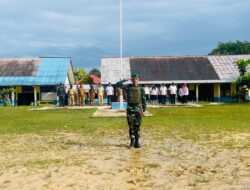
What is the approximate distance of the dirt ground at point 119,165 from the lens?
17.7ft

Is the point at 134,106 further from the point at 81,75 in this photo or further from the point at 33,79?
the point at 81,75

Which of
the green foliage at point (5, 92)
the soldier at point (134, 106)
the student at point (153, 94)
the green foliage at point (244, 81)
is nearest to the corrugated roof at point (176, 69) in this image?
the green foliage at point (244, 81)

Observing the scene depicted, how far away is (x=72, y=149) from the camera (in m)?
8.52

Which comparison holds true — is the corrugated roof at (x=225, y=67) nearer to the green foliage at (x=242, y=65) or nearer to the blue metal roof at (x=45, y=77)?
the green foliage at (x=242, y=65)

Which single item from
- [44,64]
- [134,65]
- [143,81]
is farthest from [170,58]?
[44,64]

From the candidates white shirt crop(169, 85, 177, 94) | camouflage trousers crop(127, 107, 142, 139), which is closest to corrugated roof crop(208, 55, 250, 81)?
white shirt crop(169, 85, 177, 94)

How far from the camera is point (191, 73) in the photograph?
1356 inches

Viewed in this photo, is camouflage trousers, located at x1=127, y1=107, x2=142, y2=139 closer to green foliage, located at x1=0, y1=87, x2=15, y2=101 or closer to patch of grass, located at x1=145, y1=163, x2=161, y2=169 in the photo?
patch of grass, located at x1=145, y1=163, x2=161, y2=169

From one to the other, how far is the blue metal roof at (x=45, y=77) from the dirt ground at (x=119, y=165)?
941 inches

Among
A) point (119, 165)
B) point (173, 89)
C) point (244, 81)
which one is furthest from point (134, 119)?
point (244, 81)

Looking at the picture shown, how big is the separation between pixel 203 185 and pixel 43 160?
3.17 metres

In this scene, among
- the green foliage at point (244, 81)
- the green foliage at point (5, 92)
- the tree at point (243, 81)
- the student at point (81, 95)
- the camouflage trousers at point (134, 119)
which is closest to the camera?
the camouflage trousers at point (134, 119)

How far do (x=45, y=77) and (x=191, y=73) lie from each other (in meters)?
12.4

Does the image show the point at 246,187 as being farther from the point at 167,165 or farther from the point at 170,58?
the point at 170,58
